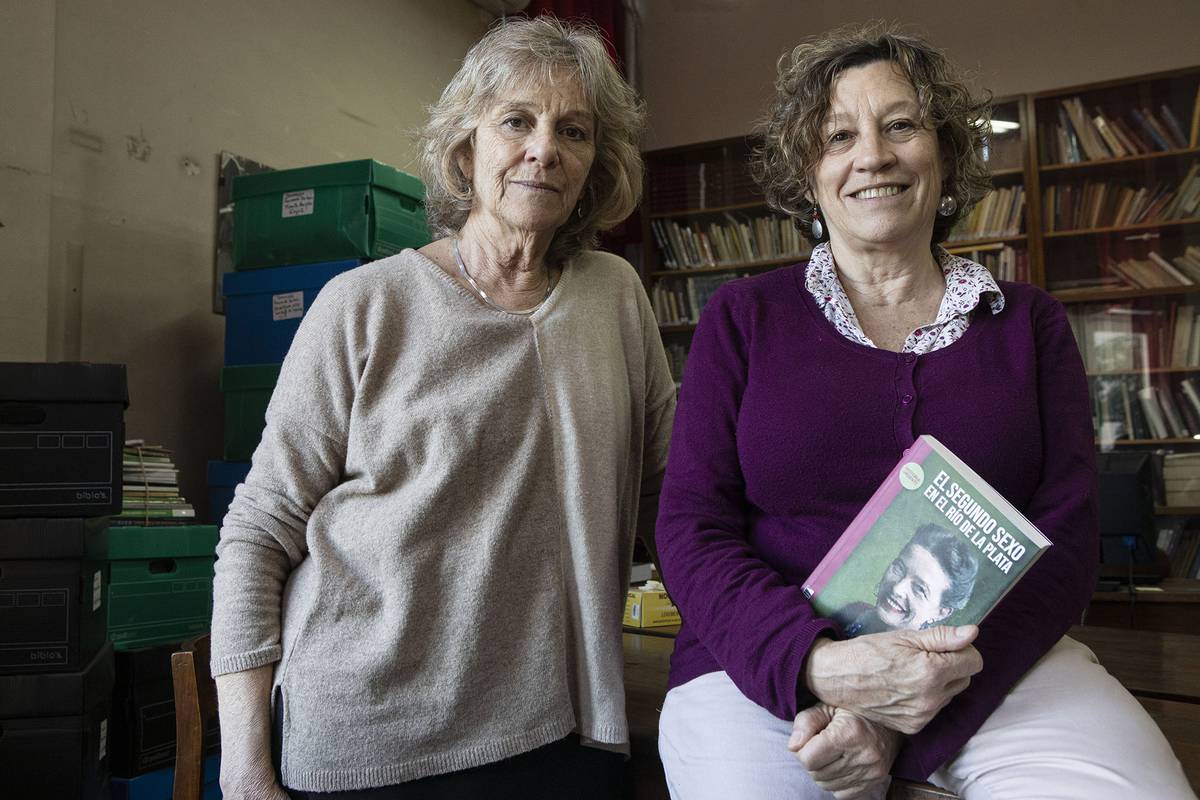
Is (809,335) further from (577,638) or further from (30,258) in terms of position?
(30,258)

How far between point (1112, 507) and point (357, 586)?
2.90 m

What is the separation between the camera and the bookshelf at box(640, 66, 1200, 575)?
4371 mm

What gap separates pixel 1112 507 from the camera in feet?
11.1

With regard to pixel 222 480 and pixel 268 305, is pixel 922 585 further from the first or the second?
pixel 222 480

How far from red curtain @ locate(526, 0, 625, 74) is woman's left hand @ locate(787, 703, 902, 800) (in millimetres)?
4083

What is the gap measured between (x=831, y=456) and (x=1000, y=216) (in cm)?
390

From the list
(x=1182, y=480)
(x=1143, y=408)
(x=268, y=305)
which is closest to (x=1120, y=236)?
(x=1143, y=408)

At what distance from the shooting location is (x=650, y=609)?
6.42ft

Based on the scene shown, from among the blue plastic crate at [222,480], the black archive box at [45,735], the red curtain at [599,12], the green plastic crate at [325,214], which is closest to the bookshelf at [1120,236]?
the red curtain at [599,12]

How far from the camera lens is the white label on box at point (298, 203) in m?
2.81

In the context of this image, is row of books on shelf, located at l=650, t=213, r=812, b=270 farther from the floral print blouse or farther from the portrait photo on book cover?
the portrait photo on book cover

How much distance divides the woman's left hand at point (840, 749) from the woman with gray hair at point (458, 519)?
1.09 feet

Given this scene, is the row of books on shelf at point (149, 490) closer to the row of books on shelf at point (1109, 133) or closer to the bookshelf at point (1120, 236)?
the bookshelf at point (1120, 236)

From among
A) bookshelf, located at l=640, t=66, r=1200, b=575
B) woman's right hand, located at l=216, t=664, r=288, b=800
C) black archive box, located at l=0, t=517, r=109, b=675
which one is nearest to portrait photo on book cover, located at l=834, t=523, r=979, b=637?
woman's right hand, located at l=216, t=664, r=288, b=800
